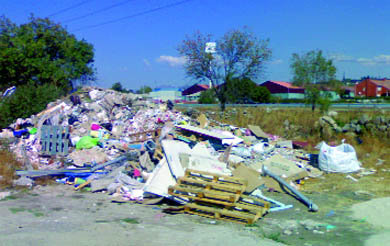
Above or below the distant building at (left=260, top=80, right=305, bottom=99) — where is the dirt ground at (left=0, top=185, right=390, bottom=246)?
below

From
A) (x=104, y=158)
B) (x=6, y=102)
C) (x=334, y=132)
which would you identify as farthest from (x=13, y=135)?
(x=334, y=132)

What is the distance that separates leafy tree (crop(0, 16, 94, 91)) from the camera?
2133 cm

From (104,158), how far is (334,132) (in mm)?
8965

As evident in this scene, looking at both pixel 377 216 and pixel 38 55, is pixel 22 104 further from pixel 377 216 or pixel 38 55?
pixel 377 216

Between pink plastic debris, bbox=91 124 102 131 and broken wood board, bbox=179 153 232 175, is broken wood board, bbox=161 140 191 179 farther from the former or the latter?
pink plastic debris, bbox=91 124 102 131

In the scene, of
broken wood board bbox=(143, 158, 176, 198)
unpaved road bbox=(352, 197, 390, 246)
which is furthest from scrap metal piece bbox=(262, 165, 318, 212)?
broken wood board bbox=(143, 158, 176, 198)

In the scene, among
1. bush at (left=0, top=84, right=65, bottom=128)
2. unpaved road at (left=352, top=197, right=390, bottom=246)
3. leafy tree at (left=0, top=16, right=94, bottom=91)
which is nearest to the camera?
unpaved road at (left=352, top=197, right=390, bottom=246)

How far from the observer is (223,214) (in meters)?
6.19

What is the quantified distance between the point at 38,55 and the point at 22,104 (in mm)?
9303

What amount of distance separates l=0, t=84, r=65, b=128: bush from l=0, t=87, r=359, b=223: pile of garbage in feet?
1.94

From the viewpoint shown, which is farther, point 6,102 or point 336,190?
point 6,102

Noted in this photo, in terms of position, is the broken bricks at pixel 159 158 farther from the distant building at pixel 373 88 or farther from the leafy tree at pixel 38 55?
the distant building at pixel 373 88

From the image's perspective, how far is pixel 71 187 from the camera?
8633mm

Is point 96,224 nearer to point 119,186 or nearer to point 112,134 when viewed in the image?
point 119,186
